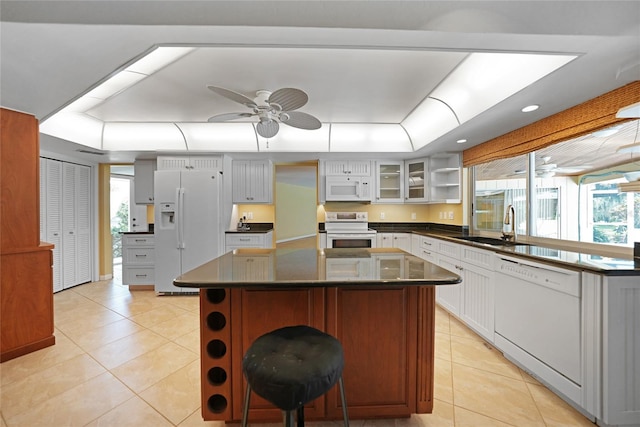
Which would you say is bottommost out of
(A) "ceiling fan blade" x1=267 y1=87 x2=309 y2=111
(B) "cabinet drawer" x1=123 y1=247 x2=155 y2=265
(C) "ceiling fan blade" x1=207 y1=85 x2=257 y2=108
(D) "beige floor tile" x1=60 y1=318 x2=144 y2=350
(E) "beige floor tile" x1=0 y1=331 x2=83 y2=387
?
(E) "beige floor tile" x1=0 y1=331 x2=83 y2=387

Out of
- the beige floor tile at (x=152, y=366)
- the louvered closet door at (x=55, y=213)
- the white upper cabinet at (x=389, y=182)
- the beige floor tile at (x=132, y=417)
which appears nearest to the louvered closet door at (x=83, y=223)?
the louvered closet door at (x=55, y=213)

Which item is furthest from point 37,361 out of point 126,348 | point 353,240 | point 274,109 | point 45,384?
point 353,240

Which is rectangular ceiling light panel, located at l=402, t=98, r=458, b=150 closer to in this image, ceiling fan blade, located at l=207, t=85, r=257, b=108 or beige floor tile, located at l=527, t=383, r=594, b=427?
ceiling fan blade, located at l=207, t=85, r=257, b=108

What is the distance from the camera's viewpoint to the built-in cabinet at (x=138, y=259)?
429cm

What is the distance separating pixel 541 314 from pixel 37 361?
13.1 feet

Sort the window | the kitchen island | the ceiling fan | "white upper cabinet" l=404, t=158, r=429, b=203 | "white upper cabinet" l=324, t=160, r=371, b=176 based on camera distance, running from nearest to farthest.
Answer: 1. the kitchen island
2. the ceiling fan
3. the window
4. "white upper cabinet" l=404, t=158, r=429, b=203
5. "white upper cabinet" l=324, t=160, r=371, b=176

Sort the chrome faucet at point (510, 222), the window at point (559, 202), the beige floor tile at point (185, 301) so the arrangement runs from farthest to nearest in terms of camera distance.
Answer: the beige floor tile at point (185, 301) < the chrome faucet at point (510, 222) < the window at point (559, 202)

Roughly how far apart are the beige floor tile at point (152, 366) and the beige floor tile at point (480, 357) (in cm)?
229

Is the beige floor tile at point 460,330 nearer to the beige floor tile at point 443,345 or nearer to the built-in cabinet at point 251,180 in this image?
the beige floor tile at point 443,345

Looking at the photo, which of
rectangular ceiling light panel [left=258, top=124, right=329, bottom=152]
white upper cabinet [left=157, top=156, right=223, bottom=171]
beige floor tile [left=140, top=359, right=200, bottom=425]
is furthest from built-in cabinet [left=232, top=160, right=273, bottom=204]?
beige floor tile [left=140, top=359, right=200, bottom=425]

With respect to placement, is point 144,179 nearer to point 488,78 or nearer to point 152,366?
point 152,366

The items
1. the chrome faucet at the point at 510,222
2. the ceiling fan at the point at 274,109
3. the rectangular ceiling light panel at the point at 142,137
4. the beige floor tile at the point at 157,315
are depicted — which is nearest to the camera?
the ceiling fan at the point at 274,109

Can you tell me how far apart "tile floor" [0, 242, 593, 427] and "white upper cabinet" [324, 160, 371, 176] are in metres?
2.59

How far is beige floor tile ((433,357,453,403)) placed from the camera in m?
1.90
